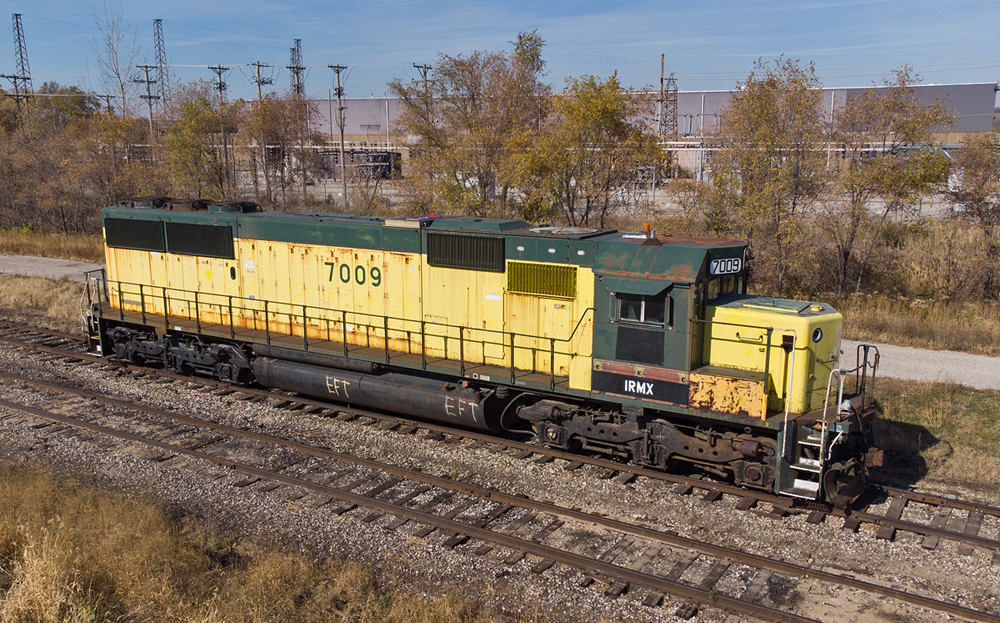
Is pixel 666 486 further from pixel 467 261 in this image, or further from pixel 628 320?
pixel 467 261

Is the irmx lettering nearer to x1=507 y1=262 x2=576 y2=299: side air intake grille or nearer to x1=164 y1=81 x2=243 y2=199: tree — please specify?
x1=507 y1=262 x2=576 y2=299: side air intake grille

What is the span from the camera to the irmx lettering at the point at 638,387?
8.98 m

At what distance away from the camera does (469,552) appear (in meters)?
7.67

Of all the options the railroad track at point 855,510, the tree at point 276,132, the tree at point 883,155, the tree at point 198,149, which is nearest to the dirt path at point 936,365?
the tree at point 883,155

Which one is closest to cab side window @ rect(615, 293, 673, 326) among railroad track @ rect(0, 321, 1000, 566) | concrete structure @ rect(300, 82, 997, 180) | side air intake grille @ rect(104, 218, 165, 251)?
railroad track @ rect(0, 321, 1000, 566)

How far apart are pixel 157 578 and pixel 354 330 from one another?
6208 millimetres

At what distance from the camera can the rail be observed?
33.8 feet

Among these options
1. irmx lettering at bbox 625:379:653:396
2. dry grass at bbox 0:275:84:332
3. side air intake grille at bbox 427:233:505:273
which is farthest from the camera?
dry grass at bbox 0:275:84:332

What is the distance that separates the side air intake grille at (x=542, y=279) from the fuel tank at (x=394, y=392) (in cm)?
169

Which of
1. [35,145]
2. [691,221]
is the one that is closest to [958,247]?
[691,221]

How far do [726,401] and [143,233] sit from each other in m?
12.3

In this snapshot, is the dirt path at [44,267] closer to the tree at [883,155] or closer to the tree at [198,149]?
the tree at [198,149]

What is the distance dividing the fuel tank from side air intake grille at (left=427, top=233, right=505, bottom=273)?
6.18ft

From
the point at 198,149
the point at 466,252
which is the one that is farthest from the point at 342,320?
the point at 198,149
